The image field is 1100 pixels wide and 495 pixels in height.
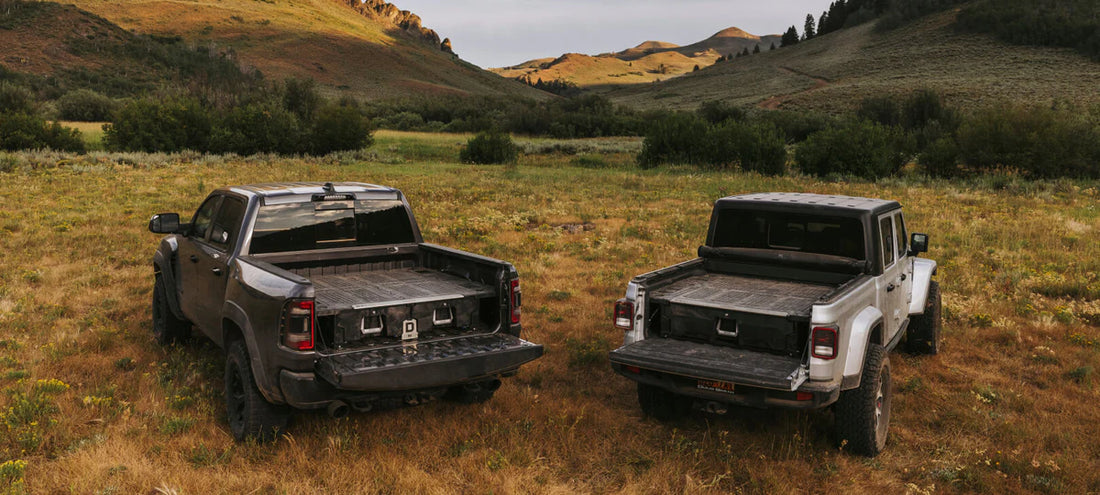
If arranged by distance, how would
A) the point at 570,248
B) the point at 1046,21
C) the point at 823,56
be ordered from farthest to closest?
the point at 823,56 < the point at 1046,21 < the point at 570,248

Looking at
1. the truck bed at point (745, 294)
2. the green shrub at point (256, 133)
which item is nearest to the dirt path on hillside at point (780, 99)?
the green shrub at point (256, 133)

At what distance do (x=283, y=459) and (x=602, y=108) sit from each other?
78.6 m

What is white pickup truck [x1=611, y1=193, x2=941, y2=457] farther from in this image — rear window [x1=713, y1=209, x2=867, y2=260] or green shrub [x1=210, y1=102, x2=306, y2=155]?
green shrub [x1=210, y1=102, x2=306, y2=155]

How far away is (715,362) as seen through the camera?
4859 mm

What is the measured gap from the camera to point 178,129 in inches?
1425

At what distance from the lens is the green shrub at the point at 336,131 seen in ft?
129

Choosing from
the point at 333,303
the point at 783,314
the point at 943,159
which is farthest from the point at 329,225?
the point at 943,159

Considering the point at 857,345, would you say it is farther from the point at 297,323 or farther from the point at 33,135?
the point at 33,135

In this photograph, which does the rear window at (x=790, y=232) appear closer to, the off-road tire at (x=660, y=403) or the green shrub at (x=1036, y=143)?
the off-road tire at (x=660, y=403)

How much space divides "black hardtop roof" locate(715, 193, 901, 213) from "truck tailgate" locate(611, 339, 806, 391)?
167 centimetres

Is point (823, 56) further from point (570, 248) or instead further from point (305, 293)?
point (305, 293)

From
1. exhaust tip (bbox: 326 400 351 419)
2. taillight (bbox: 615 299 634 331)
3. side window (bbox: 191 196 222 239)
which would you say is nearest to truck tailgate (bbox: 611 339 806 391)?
Result: taillight (bbox: 615 299 634 331)

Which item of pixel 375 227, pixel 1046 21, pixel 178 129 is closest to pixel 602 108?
pixel 178 129

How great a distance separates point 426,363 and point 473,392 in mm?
874
